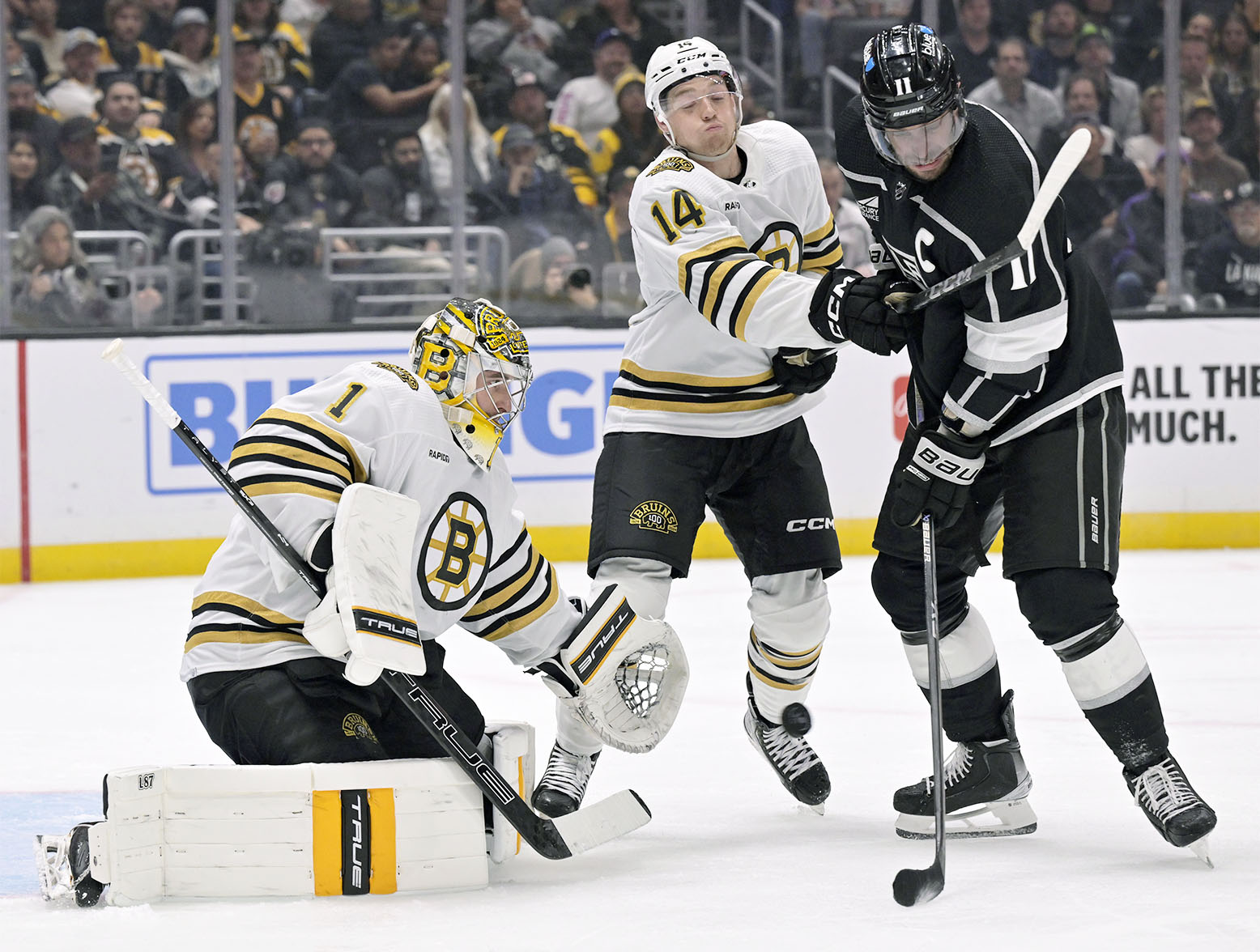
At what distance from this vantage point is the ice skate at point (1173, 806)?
2.31 metres

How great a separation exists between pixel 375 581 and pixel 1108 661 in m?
1.03

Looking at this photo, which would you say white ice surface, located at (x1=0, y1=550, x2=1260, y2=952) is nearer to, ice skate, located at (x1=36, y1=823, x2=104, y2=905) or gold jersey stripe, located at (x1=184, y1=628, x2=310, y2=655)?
ice skate, located at (x1=36, y1=823, x2=104, y2=905)

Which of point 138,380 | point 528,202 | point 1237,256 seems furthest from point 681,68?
point 1237,256

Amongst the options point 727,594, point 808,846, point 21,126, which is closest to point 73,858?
point 808,846

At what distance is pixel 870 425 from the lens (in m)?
5.87

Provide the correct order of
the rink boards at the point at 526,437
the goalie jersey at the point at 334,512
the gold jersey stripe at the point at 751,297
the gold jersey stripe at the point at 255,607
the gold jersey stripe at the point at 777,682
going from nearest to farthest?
1. the goalie jersey at the point at 334,512
2. the gold jersey stripe at the point at 255,607
3. the gold jersey stripe at the point at 751,297
4. the gold jersey stripe at the point at 777,682
5. the rink boards at the point at 526,437

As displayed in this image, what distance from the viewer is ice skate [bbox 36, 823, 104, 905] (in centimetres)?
219

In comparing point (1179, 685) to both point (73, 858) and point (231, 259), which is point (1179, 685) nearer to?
point (73, 858)

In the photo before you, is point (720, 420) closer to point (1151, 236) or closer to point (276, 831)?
point (276, 831)

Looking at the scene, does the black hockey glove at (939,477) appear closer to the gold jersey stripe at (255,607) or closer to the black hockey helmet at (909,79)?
the black hockey helmet at (909,79)

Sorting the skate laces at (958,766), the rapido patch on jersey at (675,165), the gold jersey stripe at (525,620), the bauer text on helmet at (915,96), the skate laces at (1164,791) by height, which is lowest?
the skate laces at (958,766)

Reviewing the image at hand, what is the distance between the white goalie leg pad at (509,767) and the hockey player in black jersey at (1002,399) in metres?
0.61

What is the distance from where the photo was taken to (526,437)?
572 cm

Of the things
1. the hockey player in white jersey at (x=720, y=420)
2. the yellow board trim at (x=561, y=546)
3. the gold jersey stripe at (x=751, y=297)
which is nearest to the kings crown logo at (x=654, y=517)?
the hockey player in white jersey at (x=720, y=420)
